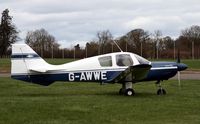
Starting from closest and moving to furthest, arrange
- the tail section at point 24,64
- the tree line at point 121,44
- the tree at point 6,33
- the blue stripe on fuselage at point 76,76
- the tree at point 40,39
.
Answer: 1. the tail section at point 24,64
2. the blue stripe on fuselage at point 76,76
3. the tree line at point 121,44
4. the tree at point 6,33
5. the tree at point 40,39

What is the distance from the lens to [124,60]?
62.9 feet

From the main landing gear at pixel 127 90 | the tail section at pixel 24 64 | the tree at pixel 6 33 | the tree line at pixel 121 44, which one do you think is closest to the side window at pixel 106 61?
the main landing gear at pixel 127 90

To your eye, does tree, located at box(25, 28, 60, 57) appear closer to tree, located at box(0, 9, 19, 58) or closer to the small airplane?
tree, located at box(0, 9, 19, 58)

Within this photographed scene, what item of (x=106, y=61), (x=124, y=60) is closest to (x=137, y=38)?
(x=124, y=60)

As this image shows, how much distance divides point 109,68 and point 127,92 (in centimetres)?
127

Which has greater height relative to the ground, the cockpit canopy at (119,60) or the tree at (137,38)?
the tree at (137,38)

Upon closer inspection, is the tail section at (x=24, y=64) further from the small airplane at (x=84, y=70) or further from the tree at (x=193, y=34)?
the tree at (x=193, y=34)

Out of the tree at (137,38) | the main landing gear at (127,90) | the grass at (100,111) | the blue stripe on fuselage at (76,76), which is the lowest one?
the grass at (100,111)

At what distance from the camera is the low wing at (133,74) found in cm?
1807

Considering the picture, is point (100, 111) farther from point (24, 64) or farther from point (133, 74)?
point (24, 64)

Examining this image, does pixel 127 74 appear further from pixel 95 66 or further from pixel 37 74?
pixel 37 74

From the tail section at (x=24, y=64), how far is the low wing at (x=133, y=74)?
305 centimetres

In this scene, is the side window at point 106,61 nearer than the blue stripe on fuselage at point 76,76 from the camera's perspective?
No

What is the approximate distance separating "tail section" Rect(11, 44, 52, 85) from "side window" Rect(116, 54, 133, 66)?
315 centimetres
